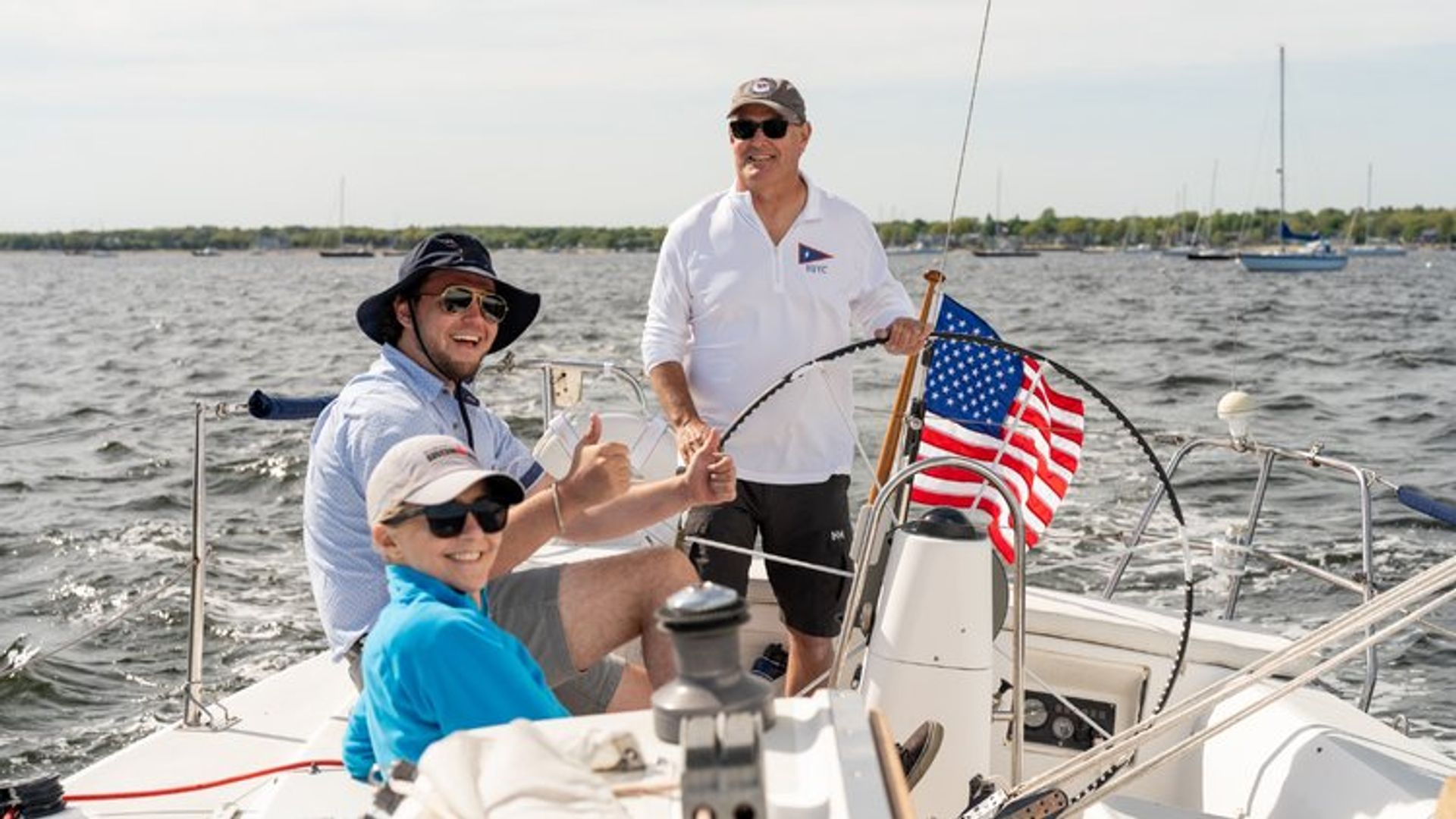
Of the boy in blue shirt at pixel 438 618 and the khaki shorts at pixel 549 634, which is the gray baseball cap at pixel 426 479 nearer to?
the boy in blue shirt at pixel 438 618

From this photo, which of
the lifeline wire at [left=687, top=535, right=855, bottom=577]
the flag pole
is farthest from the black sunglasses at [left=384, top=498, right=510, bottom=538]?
the flag pole

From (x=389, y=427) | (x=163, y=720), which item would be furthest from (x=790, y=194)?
(x=163, y=720)

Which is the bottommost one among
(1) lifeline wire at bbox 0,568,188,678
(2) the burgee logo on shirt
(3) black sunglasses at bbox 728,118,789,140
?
(1) lifeline wire at bbox 0,568,188,678

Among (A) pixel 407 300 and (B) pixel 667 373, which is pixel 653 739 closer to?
(A) pixel 407 300

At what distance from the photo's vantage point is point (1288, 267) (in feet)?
197

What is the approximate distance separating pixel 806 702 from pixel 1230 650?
2.03 metres

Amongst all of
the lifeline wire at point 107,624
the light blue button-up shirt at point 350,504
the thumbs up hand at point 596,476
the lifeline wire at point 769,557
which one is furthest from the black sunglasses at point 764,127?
the lifeline wire at point 107,624

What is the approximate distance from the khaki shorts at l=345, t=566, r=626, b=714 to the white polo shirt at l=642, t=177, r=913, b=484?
76cm

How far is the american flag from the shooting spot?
3727mm

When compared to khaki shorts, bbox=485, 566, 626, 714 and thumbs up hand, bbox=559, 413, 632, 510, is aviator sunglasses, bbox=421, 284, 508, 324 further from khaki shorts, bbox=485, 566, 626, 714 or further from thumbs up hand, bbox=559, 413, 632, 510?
khaki shorts, bbox=485, 566, 626, 714

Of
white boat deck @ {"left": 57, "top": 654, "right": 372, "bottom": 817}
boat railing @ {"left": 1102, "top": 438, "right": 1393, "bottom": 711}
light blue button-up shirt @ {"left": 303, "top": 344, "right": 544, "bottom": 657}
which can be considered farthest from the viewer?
boat railing @ {"left": 1102, "top": 438, "right": 1393, "bottom": 711}

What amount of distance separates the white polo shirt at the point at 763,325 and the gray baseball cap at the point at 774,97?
0.22 metres

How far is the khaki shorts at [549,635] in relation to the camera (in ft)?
9.40

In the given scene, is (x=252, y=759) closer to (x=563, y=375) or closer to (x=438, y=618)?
(x=438, y=618)
